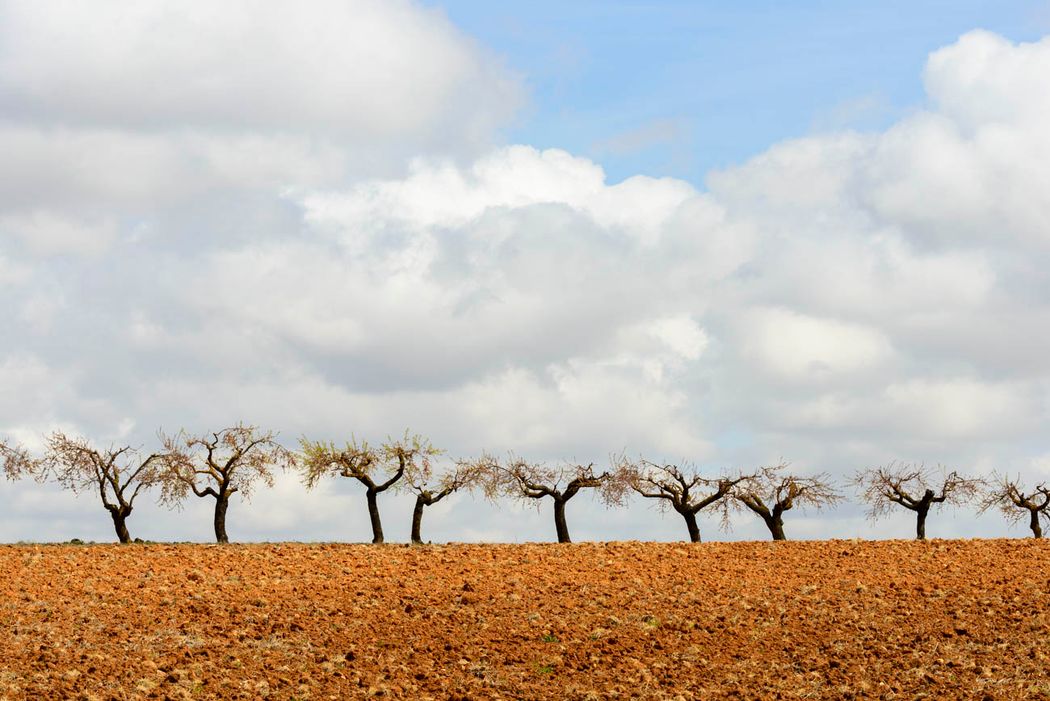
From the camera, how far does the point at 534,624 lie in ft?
78.6

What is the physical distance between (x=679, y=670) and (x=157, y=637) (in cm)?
1048

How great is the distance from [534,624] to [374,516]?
17.1m

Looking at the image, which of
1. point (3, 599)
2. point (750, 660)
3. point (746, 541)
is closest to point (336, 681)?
point (750, 660)

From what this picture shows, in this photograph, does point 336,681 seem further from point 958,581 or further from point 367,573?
point 958,581

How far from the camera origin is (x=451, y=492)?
1610 inches

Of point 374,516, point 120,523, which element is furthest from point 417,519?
point 120,523

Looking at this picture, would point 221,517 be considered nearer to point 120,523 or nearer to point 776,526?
point 120,523

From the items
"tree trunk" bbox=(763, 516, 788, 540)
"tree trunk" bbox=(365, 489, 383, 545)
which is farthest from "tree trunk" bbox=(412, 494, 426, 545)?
"tree trunk" bbox=(763, 516, 788, 540)

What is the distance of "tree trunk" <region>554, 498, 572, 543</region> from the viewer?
4053 cm

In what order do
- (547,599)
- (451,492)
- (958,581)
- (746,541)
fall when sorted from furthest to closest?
1. (451,492)
2. (746,541)
3. (958,581)
4. (547,599)

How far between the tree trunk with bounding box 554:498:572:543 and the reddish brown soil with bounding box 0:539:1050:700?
8.15 m

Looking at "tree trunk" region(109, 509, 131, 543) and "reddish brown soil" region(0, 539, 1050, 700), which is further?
"tree trunk" region(109, 509, 131, 543)

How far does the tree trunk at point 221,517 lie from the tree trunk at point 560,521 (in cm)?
1163

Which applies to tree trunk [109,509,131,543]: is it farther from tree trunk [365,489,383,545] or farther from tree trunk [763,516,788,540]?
tree trunk [763,516,788,540]
